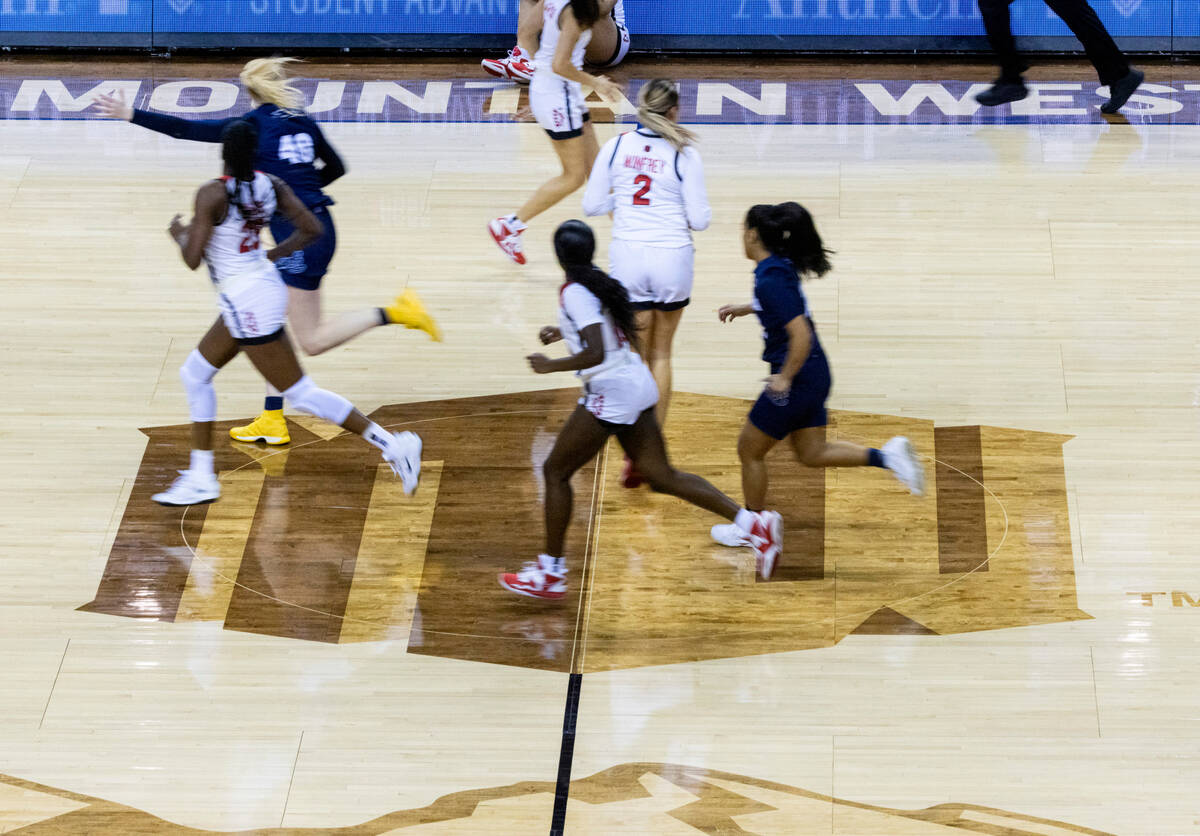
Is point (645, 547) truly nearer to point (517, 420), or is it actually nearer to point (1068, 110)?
point (517, 420)

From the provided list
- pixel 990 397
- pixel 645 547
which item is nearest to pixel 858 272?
pixel 990 397

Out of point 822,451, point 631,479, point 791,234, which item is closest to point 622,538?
point 631,479

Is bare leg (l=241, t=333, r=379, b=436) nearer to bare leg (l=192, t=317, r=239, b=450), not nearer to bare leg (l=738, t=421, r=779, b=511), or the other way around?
bare leg (l=192, t=317, r=239, b=450)

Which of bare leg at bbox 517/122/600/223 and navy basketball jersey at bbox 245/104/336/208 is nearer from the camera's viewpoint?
navy basketball jersey at bbox 245/104/336/208

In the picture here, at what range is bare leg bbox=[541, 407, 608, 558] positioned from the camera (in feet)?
18.0

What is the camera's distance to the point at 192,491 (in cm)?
636

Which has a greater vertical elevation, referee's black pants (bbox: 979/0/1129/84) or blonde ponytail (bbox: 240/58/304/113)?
blonde ponytail (bbox: 240/58/304/113)

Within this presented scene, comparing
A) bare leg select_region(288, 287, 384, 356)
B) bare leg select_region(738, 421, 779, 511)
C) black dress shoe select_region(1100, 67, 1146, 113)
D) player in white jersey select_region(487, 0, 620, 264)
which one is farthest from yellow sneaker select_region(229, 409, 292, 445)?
black dress shoe select_region(1100, 67, 1146, 113)

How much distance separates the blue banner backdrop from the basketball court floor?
4.54ft

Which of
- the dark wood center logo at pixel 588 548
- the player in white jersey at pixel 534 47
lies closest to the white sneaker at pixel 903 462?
the dark wood center logo at pixel 588 548

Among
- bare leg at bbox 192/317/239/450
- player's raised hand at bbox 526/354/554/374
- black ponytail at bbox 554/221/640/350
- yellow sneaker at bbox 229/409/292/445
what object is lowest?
yellow sneaker at bbox 229/409/292/445

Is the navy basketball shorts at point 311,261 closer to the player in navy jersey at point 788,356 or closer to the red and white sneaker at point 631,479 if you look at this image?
the red and white sneaker at point 631,479

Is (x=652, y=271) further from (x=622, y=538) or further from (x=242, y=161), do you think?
(x=242, y=161)

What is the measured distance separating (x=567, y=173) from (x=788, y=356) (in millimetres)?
2945
